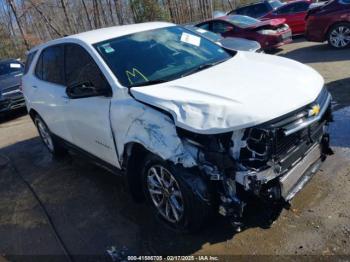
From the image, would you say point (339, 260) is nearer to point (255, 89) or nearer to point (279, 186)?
point (279, 186)

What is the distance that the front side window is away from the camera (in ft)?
16.4

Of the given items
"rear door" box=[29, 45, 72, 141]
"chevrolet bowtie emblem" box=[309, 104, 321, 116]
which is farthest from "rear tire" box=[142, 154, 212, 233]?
"rear door" box=[29, 45, 72, 141]

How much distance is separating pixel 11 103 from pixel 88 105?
23.5 ft

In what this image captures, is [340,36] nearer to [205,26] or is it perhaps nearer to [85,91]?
[205,26]

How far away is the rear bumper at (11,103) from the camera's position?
34.3 feet

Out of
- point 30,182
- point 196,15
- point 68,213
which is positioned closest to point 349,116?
point 68,213

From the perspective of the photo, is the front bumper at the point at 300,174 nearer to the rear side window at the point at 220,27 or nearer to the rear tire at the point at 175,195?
the rear tire at the point at 175,195

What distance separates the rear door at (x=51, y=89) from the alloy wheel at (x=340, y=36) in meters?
7.97

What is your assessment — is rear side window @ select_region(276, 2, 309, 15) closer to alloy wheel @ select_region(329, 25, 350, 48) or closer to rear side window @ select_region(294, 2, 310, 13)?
rear side window @ select_region(294, 2, 310, 13)

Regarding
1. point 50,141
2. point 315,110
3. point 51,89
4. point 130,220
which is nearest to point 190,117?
point 315,110

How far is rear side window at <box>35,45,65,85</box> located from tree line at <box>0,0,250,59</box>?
1823 centimetres

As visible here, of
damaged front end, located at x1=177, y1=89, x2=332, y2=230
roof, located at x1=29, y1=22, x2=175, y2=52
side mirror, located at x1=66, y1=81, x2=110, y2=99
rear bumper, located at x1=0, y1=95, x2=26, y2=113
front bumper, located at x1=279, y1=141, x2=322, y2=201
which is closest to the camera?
damaged front end, located at x1=177, y1=89, x2=332, y2=230

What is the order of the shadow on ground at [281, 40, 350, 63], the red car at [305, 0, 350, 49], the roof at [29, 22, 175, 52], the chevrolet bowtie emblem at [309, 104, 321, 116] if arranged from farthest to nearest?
the red car at [305, 0, 350, 49] < the shadow on ground at [281, 40, 350, 63] < the roof at [29, 22, 175, 52] < the chevrolet bowtie emblem at [309, 104, 321, 116]

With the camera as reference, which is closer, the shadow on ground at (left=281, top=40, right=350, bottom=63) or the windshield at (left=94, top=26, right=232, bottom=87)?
the windshield at (left=94, top=26, right=232, bottom=87)
